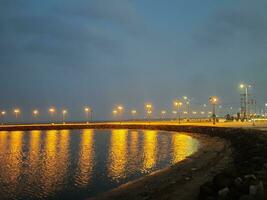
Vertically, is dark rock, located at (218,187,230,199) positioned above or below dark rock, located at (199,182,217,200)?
above

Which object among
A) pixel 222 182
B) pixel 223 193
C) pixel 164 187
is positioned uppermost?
pixel 222 182

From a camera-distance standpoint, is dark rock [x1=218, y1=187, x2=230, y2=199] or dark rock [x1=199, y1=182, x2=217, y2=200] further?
dark rock [x1=199, y1=182, x2=217, y2=200]

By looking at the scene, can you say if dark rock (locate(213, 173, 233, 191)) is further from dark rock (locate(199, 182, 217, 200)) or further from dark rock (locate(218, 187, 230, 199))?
dark rock (locate(218, 187, 230, 199))

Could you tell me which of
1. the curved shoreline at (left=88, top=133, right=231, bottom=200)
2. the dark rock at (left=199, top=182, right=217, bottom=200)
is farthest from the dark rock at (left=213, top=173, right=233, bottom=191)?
the curved shoreline at (left=88, top=133, right=231, bottom=200)

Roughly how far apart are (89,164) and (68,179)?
10.2m

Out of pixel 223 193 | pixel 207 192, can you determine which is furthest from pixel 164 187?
pixel 223 193

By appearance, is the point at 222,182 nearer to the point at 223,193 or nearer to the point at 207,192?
the point at 207,192

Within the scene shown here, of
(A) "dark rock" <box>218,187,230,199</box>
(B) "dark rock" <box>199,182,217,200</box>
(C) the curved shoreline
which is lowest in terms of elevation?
(C) the curved shoreline

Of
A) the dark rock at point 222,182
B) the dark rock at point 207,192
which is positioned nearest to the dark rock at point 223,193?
the dark rock at point 207,192

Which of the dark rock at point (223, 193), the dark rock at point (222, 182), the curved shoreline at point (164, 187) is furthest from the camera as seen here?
the curved shoreline at point (164, 187)

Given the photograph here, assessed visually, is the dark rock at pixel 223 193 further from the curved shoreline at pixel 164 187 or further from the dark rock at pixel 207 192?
the curved shoreline at pixel 164 187

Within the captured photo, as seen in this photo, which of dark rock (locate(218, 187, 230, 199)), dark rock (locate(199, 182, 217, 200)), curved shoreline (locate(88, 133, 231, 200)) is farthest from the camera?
curved shoreline (locate(88, 133, 231, 200))

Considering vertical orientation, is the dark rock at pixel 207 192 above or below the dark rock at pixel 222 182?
below

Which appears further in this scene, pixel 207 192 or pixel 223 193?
pixel 207 192
